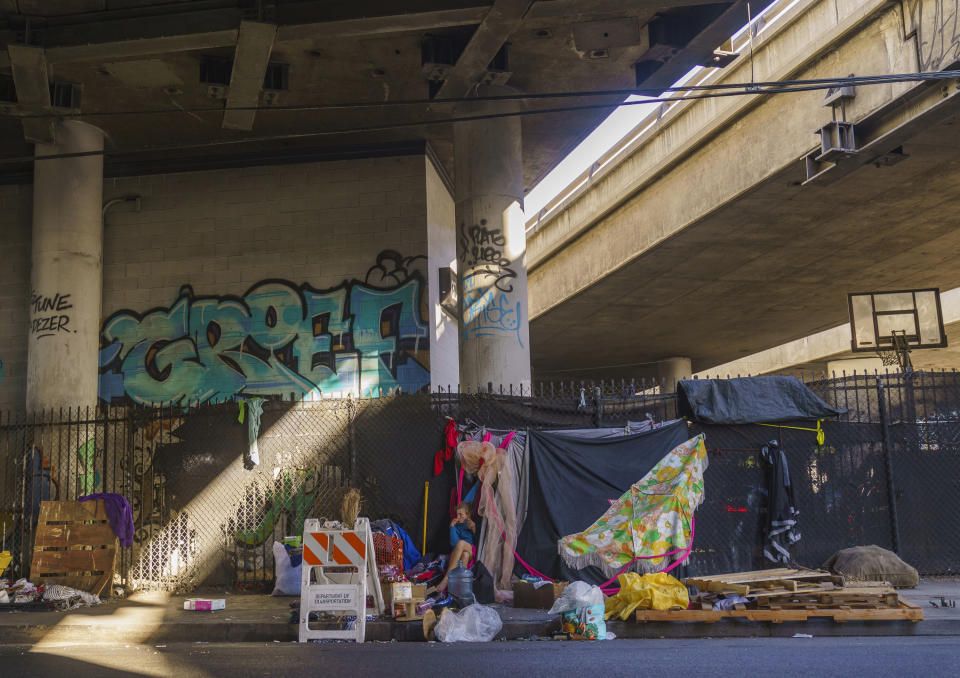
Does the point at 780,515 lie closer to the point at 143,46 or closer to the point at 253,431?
the point at 253,431

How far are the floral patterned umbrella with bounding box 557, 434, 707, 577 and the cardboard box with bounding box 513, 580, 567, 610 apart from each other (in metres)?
0.64

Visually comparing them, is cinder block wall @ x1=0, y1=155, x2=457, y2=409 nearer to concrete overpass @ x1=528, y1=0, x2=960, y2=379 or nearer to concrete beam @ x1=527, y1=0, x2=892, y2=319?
concrete beam @ x1=527, y1=0, x2=892, y2=319

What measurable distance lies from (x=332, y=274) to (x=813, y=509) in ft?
30.3

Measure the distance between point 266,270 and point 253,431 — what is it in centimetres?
499

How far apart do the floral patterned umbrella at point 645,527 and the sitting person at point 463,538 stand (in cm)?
109

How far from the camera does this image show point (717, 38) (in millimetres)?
13445

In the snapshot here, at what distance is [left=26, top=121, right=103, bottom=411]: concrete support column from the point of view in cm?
1502

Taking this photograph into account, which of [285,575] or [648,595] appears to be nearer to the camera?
[648,595]

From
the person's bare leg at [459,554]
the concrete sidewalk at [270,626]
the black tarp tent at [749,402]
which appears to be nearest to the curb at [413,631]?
the concrete sidewalk at [270,626]

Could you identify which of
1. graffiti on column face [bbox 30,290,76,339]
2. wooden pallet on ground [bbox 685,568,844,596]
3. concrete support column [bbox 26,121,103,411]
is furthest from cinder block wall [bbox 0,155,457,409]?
wooden pallet on ground [bbox 685,568,844,596]

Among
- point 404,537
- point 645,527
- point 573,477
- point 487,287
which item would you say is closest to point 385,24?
point 487,287

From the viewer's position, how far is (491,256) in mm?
14820

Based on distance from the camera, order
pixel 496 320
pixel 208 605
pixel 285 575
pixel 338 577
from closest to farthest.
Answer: pixel 338 577 < pixel 208 605 < pixel 285 575 < pixel 496 320

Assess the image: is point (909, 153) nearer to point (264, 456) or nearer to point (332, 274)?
point (332, 274)
